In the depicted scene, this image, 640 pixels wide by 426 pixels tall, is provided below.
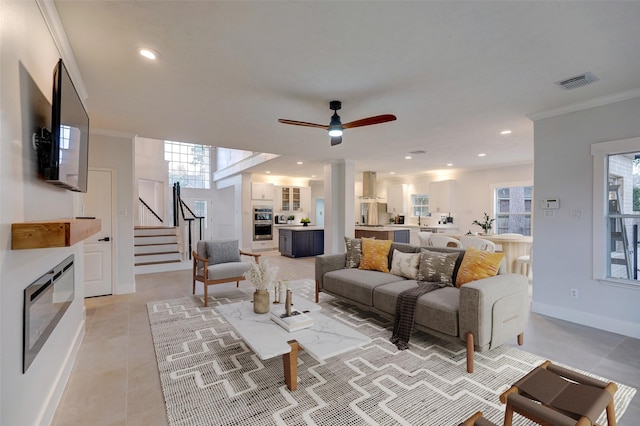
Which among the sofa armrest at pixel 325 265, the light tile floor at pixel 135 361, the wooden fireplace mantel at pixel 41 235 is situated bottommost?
the light tile floor at pixel 135 361

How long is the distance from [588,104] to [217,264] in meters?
5.37

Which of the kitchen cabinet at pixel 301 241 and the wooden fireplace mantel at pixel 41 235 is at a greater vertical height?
the wooden fireplace mantel at pixel 41 235

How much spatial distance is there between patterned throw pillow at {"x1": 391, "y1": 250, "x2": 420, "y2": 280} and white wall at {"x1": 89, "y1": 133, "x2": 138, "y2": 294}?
429cm

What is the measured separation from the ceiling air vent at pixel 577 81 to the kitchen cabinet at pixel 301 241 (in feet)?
22.2

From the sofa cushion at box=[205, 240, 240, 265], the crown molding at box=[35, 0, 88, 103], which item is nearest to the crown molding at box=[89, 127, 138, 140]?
the crown molding at box=[35, 0, 88, 103]

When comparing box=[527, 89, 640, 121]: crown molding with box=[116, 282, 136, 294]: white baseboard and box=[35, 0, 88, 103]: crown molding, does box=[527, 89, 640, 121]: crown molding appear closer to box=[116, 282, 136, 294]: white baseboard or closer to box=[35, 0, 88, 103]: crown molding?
box=[35, 0, 88, 103]: crown molding

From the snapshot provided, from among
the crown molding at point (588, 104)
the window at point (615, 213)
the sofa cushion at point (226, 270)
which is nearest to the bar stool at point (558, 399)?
the window at point (615, 213)

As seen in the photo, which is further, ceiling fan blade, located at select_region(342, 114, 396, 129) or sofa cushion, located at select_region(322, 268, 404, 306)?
sofa cushion, located at select_region(322, 268, 404, 306)

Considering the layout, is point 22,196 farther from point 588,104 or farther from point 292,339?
point 588,104

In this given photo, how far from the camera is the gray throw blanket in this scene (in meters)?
2.93

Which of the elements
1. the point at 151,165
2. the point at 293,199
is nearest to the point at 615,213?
the point at 293,199

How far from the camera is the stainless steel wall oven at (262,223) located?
1000 centimetres

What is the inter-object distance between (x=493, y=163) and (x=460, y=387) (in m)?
6.80

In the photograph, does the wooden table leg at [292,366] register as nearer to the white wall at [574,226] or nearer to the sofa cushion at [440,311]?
the sofa cushion at [440,311]
